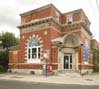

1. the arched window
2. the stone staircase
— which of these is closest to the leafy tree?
the arched window

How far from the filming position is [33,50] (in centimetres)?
3077

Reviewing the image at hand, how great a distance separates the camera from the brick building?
93.5 feet

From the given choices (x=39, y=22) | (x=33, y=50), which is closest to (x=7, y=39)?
(x=33, y=50)

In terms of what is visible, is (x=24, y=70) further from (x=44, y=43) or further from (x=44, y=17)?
(x=44, y=17)

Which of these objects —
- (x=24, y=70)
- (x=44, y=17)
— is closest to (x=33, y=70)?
(x=24, y=70)

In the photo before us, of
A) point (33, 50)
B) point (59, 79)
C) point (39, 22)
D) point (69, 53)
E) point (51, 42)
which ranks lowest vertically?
point (59, 79)

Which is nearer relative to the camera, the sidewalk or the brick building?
the sidewalk

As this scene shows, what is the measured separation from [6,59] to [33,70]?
1006 cm

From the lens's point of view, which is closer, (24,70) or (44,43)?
(44,43)

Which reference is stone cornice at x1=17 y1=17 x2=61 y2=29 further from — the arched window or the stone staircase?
the stone staircase

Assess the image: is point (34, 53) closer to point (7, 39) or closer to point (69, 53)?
point (69, 53)

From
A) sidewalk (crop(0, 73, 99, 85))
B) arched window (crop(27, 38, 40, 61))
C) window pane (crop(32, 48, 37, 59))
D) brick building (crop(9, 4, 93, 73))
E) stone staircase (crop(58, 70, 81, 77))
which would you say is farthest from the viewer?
window pane (crop(32, 48, 37, 59))

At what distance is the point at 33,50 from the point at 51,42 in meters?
3.84

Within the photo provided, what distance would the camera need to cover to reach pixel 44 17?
30234mm
